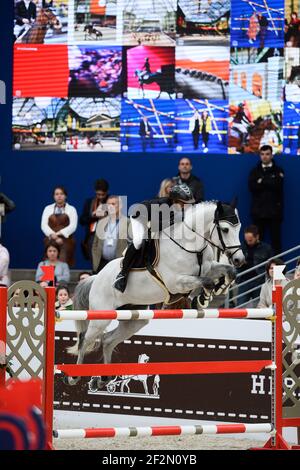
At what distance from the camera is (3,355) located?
222 inches

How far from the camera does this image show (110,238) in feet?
36.8

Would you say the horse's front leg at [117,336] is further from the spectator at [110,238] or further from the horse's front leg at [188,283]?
the spectator at [110,238]

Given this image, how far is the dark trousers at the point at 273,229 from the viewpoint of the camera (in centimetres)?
1220

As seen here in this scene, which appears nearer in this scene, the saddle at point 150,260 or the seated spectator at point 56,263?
the saddle at point 150,260

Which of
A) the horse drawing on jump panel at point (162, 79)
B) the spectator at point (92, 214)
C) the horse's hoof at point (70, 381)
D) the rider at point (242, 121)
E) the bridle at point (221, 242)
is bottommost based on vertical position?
the horse's hoof at point (70, 381)

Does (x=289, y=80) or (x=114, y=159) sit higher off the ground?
(x=289, y=80)

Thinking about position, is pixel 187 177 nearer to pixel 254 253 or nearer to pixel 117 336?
pixel 254 253

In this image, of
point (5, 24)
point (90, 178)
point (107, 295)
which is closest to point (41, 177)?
point (90, 178)

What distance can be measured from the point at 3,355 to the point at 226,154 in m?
7.74

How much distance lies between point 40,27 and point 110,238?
361 cm

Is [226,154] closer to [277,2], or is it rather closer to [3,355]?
[277,2]

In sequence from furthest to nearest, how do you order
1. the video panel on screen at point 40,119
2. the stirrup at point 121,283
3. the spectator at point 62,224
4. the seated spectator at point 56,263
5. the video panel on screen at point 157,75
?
the video panel on screen at point 40,119
the video panel on screen at point 157,75
the spectator at point 62,224
the seated spectator at point 56,263
the stirrup at point 121,283

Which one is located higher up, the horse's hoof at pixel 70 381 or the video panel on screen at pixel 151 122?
the video panel on screen at pixel 151 122

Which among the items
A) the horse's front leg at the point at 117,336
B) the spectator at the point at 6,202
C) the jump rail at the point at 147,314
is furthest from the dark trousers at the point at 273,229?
the jump rail at the point at 147,314
